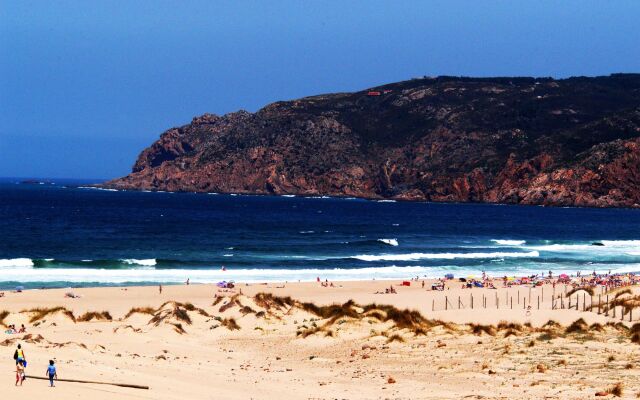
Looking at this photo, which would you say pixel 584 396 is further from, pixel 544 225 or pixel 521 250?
pixel 544 225

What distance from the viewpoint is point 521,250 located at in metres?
80.3

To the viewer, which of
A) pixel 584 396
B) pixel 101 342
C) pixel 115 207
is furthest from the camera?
pixel 115 207

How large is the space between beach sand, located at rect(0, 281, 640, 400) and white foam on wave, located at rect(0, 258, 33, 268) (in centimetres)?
2213

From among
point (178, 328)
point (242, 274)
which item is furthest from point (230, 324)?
point (242, 274)

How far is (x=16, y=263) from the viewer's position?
202ft

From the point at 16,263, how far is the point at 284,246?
78.9 ft

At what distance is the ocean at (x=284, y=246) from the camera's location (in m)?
59.3

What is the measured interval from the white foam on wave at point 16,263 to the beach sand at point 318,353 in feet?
72.6

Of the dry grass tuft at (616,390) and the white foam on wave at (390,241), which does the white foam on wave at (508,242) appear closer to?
the white foam on wave at (390,241)

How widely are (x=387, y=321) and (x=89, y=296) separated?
18195mm

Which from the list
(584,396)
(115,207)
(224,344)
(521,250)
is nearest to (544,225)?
(521,250)

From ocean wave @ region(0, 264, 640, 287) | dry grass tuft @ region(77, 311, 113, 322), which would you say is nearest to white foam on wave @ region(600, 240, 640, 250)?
ocean wave @ region(0, 264, 640, 287)

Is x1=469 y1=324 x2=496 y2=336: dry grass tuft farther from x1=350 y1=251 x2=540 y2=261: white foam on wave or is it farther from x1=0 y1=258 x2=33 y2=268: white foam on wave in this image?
x1=350 y1=251 x2=540 y2=261: white foam on wave

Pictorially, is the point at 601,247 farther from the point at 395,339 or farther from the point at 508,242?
the point at 395,339
